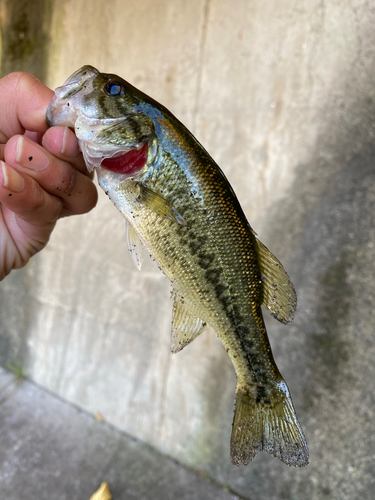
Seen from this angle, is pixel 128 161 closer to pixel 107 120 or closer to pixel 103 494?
pixel 107 120

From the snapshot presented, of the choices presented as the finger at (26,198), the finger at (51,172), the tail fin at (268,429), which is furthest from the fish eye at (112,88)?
the tail fin at (268,429)

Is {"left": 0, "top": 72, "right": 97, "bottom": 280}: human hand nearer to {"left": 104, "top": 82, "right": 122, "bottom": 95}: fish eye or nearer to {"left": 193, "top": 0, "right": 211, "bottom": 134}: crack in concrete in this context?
{"left": 104, "top": 82, "right": 122, "bottom": 95}: fish eye

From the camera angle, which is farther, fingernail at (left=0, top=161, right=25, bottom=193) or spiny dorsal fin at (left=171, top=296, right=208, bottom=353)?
spiny dorsal fin at (left=171, top=296, right=208, bottom=353)

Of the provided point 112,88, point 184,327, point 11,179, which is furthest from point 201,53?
point 184,327

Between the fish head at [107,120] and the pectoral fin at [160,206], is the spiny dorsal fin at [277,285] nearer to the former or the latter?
the pectoral fin at [160,206]

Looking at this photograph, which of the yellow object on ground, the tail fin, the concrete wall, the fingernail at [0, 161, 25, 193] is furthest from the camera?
the yellow object on ground

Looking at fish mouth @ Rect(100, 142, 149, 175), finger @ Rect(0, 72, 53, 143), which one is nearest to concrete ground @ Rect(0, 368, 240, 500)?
fish mouth @ Rect(100, 142, 149, 175)
